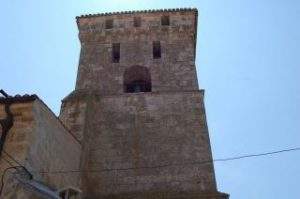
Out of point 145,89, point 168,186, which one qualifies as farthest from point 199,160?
point 145,89

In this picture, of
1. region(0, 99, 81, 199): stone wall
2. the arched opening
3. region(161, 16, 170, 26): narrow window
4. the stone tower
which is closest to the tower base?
the stone tower

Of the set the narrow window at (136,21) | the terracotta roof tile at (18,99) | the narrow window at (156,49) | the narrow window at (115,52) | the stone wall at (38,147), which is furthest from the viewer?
the narrow window at (136,21)

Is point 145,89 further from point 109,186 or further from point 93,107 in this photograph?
point 109,186

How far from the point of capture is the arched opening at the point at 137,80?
60.7 ft

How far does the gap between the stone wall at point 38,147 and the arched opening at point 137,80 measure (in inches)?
214

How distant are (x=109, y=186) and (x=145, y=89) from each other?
5.45m

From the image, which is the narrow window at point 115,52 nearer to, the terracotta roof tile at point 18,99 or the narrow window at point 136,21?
the narrow window at point 136,21

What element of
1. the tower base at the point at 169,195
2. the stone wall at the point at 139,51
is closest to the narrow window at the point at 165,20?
the stone wall at the point at 139,51

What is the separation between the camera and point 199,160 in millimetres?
14531

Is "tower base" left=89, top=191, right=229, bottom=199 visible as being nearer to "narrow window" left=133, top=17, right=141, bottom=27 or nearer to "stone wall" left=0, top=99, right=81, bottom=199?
"stone wall" left=0, top=99, right=81, bottom=199

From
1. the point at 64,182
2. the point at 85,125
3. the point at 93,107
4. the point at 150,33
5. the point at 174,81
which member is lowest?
the point at 64,182

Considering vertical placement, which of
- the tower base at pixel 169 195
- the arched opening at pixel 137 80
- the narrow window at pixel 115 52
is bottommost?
the tower base at pixel 169 195

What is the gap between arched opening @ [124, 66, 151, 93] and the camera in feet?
60.7

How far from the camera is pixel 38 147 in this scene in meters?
11.6
